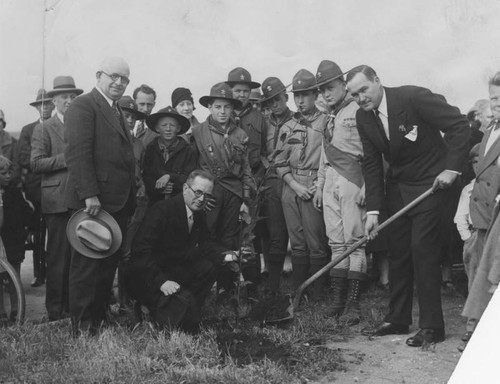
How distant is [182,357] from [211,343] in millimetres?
283

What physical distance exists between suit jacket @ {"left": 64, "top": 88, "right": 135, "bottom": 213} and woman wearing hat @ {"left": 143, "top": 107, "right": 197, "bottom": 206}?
2.90ft

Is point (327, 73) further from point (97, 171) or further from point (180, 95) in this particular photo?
point (97, 171)

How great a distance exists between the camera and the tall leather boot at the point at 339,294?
20.0ft

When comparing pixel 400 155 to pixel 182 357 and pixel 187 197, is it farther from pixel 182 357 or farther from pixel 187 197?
pixel 182 357

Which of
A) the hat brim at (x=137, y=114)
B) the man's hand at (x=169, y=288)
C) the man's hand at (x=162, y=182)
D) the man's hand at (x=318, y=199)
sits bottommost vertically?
the man's hand at (x=169, y=288)

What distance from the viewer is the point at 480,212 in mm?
5199

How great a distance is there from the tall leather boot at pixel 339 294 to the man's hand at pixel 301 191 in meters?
0.89


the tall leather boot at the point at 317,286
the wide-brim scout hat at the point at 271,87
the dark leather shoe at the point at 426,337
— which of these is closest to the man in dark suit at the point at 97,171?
the tall leather boot at the point at 317,286

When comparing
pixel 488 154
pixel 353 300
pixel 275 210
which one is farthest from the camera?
pixel 275 210

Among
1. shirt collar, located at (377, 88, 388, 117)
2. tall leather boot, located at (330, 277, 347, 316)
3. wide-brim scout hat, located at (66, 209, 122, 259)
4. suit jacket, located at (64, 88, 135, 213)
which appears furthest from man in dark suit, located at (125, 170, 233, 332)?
shirt collar, located at (377, 88, 388, 117)

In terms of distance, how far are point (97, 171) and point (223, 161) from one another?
1527 mm

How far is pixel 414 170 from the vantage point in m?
5.41

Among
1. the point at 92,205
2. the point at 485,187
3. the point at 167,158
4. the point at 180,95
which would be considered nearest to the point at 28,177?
the point at 167,158

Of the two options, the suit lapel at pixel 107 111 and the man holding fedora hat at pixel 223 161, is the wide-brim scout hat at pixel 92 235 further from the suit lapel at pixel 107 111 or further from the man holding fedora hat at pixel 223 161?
the man holding fedora hat at pixel 223 161
